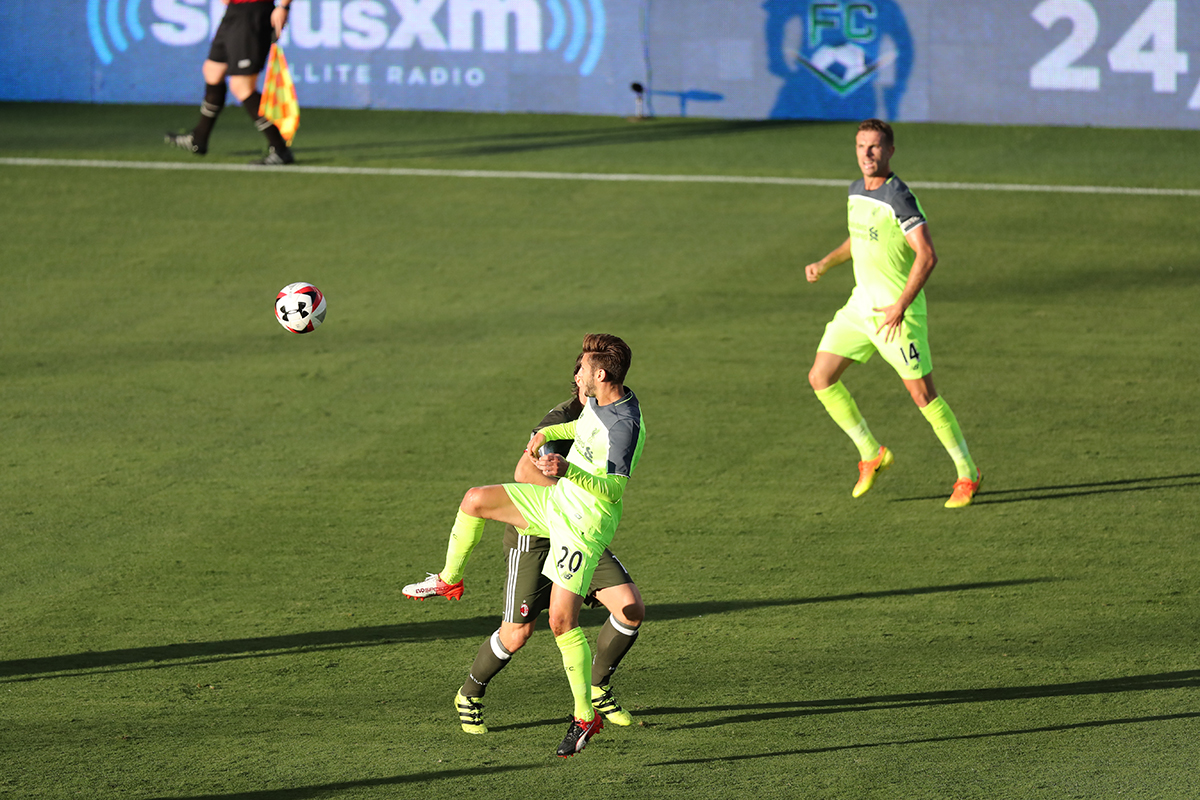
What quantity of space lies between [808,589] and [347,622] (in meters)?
2.57

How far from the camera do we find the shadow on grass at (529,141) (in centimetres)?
1973

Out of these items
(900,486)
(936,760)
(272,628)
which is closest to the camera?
(936,760)

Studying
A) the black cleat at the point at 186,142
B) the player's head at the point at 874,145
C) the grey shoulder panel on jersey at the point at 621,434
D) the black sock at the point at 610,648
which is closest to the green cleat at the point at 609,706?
the black sock at the point at 610,648

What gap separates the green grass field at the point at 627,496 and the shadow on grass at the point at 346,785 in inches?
0.6

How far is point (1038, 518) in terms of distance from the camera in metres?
9.55

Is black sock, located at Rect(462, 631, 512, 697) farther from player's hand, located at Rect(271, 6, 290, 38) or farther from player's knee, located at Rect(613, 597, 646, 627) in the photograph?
player's hand, located at Rect(271, 6, 290, 38)

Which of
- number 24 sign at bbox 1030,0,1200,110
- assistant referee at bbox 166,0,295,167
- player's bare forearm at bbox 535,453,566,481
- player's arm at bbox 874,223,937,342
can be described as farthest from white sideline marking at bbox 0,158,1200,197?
player's bare forearm at bbox 535,453,566,481

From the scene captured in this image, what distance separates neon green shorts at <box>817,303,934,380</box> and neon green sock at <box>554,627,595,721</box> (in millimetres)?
3790

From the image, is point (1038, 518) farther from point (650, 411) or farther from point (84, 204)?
point (84, 204)

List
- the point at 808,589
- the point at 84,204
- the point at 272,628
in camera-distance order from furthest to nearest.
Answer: the point at 84,204 → the point at 808,589 → the point at 272,628

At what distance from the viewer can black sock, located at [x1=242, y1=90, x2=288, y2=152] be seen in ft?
59.6

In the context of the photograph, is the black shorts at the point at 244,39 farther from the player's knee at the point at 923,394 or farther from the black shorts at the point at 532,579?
the black shorts at the point at 532,579

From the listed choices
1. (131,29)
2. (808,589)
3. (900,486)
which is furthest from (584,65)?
(808,589)

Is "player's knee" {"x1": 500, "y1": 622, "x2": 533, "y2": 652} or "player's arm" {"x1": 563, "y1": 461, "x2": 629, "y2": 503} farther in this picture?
"player's knee" {"x1": 500, "y1": 622, "x2": 533, "y2": 652}
